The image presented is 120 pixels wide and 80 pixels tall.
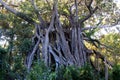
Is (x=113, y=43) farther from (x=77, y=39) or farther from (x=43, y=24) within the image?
(x=43, y=24)

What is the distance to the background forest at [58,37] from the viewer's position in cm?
775

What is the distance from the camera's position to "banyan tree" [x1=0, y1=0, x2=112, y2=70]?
795 centimetres

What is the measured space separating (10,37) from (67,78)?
305 cm

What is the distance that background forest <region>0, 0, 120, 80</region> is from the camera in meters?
7.75

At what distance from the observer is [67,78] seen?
644 centimetres

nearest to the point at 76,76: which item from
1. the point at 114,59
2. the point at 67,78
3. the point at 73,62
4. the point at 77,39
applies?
the point at 67,78

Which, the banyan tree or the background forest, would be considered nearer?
the background forest

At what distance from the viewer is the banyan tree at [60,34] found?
795 cm

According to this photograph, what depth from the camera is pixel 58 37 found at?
27.7 ft

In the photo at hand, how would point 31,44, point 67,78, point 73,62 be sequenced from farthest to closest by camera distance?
1. point 31,44
2. point 73,62
3. point 67,78

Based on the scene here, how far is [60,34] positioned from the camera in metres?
8.36

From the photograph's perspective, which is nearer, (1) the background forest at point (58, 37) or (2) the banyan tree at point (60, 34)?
(1) the background forest at point (58, 37)

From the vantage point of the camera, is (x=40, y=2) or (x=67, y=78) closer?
(x=67, y=78)

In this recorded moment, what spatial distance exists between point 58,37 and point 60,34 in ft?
0.41
